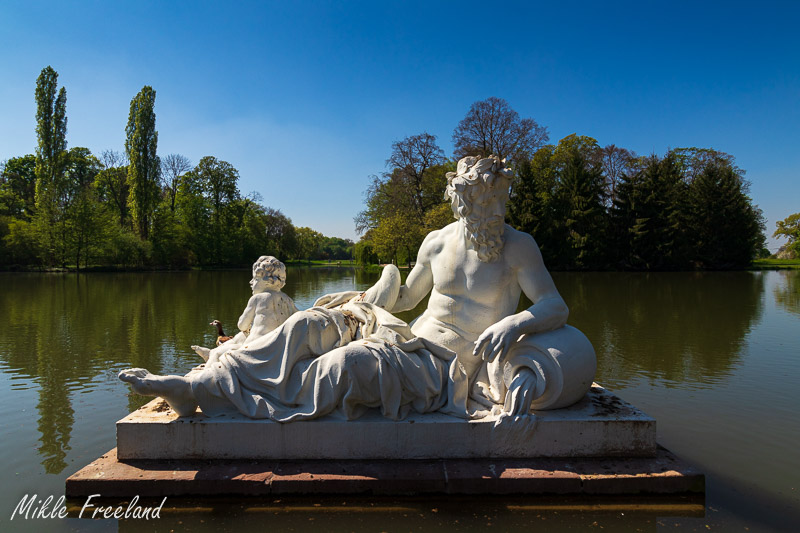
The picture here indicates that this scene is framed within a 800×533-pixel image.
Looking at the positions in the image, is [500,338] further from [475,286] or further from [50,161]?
[50,161]

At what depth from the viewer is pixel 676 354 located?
799cm

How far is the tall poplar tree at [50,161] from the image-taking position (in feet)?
111

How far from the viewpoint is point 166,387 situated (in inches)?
119

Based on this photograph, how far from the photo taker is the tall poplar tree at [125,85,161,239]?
37706mm

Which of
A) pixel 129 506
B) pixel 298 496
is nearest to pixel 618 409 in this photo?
pixel 298 496

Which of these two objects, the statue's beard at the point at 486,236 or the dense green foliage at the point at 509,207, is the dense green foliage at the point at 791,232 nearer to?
the dense green foliage at the point at 509,207

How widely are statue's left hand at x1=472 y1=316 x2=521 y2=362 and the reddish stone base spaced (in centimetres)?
68

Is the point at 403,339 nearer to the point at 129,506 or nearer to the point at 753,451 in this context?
the point at 129,506

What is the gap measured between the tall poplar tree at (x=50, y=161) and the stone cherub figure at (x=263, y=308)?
37362 mm

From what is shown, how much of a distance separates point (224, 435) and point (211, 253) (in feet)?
139

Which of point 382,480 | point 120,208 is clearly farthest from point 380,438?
point 120,208

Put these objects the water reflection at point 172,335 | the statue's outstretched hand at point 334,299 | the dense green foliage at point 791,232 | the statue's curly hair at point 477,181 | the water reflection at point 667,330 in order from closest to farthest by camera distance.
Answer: the statue's curly hair at point 477,181, the statue's outstretched hand at point 334,299, the water reflection at point 172,335, the water reflection at point 667,330, the dense green foliage at point 791,232

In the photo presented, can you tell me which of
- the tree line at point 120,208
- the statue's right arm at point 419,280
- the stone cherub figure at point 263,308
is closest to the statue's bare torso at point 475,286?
the statue's right arm at point 419,280

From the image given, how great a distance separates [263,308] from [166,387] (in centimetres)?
90
